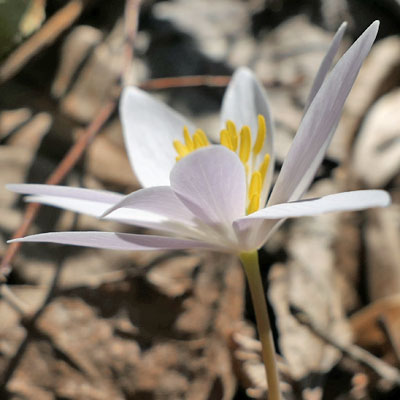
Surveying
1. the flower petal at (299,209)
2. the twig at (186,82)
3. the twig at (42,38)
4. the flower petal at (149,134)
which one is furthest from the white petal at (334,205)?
the twig at (42,38)

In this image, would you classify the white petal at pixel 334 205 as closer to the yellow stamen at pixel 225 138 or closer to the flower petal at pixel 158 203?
the flower petal at pixel 158 203

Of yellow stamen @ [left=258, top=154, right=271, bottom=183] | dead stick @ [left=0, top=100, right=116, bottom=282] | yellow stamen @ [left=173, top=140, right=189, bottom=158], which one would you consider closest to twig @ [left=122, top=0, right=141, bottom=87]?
dead stick @ [left=0, top=100, right=116, bottom=282]

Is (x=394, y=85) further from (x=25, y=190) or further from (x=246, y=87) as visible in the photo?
(x=25, y=190)

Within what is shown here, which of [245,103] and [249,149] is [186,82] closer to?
[245,103]

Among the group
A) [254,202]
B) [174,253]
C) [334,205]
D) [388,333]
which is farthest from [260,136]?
[388,333]

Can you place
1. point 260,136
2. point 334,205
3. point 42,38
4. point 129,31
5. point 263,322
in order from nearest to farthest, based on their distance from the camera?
point 334,205 < point 263,322 < point 260,136 < point 42,38 < point 129,31
